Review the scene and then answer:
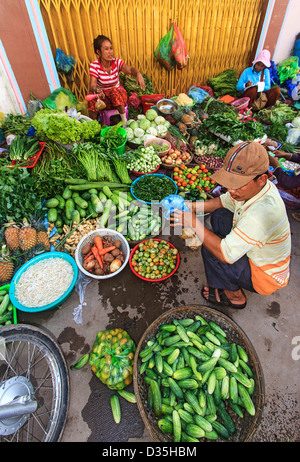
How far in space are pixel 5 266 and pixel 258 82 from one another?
7248mm

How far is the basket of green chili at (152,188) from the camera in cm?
350

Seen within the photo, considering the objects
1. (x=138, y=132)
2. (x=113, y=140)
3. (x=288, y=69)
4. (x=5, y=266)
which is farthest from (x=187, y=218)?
(x=288, y=69)

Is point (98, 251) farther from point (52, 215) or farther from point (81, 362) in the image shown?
point (81, 362)

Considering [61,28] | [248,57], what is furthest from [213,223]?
[248,57]

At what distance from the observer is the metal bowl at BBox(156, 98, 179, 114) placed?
212 inches

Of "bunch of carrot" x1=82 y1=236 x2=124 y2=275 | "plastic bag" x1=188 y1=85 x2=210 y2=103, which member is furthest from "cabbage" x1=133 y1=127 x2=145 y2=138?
"bunch of carrot" x1=82 y1=236 x2=124 y2=275

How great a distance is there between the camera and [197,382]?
1862 mm

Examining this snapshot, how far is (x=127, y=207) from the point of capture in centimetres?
348

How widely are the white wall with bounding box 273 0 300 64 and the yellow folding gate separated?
815mm

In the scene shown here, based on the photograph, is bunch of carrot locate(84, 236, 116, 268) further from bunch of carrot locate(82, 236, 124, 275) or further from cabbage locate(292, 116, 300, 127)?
cabbage locate(292, 116, 300, 127)

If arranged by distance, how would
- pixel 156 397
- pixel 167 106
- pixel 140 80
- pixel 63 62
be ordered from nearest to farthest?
pixel 156 397 → pixel 63 62 → pixel 140 80 → pixel 167 106

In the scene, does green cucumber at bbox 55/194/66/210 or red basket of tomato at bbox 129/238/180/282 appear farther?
green cucumber at bbox 55/194/66/210

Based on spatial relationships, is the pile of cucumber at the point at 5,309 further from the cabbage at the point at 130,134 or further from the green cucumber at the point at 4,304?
the cabbage at the point at 130,134

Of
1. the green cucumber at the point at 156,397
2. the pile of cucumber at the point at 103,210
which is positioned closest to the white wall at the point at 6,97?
the pile of cucumber at the point at 103,210
